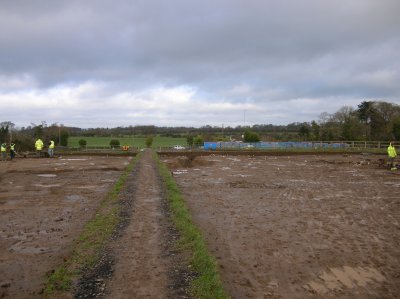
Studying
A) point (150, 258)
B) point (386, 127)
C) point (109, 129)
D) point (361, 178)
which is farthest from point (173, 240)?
point (109, 129)

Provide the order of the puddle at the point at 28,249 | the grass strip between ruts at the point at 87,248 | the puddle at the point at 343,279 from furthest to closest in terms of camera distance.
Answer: the puddle at the point at 28,249 < the puddle at the point at 343,279 < the grass strip between ruts at the point at 87,248

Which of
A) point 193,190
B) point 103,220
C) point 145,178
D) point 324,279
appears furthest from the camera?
point 145,178

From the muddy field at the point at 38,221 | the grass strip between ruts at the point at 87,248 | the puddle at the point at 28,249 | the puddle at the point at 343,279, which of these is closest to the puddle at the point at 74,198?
the muddy field at the point at 38,221

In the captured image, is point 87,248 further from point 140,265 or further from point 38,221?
point 38,221

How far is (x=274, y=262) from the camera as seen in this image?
7133 millimetres

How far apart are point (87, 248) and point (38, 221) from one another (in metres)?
3.30

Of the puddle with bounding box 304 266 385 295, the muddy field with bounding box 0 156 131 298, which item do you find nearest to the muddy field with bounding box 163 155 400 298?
Answer: the puddle with bounding box 304 266 385 295

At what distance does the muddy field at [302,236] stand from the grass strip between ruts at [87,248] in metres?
2.12

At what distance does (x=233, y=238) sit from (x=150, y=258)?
8.20 feet

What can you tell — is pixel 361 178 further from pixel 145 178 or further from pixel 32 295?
pixel 32 295

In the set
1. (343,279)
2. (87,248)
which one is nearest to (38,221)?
(87,248)

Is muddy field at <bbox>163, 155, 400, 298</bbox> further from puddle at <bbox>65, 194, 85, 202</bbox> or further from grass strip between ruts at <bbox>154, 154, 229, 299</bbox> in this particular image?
puddle at <bbox>65, 194, 85, 202</bbox>

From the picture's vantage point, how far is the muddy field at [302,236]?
20.2 ft

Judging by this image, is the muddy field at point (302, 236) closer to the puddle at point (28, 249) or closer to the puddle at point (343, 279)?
the puddle at point (343, 279)
